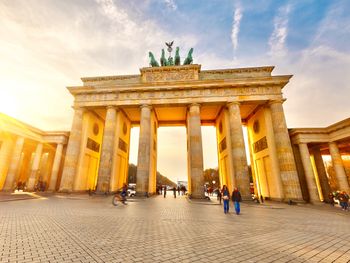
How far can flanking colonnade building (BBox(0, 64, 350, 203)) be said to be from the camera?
1916 centimetres

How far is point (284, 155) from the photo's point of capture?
18797mm

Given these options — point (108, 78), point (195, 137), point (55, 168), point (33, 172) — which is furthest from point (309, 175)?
point (33, 172)

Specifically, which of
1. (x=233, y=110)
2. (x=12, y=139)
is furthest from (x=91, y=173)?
(x=233, y=110)

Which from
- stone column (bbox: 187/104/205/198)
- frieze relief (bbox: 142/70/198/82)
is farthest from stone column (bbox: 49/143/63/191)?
stone column (bbox: 187/104/205/198)

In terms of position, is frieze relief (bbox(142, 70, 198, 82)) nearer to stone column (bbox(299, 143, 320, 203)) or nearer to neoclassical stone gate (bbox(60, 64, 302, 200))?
neoclassical stone gate (bbox(60, 64, 302, 200))

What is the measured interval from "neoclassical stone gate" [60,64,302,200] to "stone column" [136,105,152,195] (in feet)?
0.37

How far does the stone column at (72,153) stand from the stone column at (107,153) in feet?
12.2

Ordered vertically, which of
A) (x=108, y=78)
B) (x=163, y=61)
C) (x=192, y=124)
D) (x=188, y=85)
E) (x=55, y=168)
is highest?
(x=163, y=61)

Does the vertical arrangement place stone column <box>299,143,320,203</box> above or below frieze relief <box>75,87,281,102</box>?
below

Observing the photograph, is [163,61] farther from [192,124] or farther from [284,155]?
[284,155]

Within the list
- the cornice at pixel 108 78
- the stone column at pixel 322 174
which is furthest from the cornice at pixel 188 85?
the stone column at pixel 322 174

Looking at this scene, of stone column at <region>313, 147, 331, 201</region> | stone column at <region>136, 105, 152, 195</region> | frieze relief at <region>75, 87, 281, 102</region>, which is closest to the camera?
stone column at <region>136, 105, 152, 195</region>

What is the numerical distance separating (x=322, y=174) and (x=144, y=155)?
81.0 ft

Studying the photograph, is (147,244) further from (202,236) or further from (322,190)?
(322,190)
